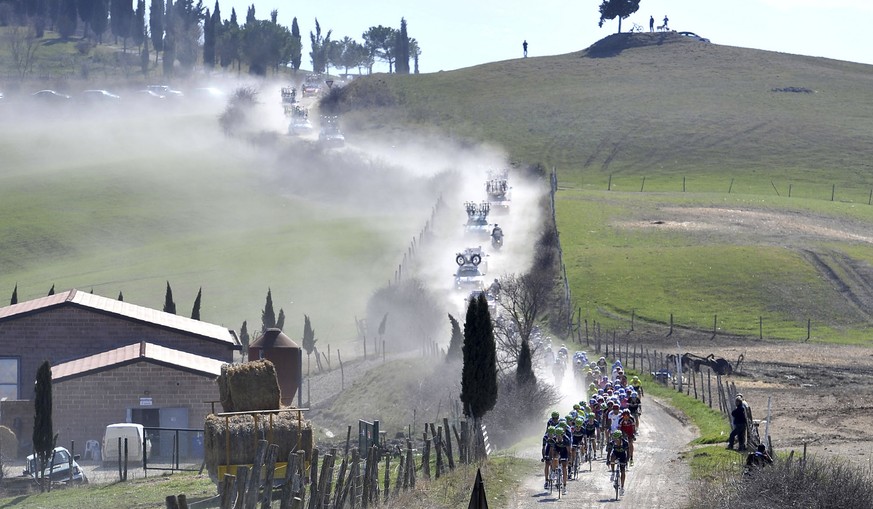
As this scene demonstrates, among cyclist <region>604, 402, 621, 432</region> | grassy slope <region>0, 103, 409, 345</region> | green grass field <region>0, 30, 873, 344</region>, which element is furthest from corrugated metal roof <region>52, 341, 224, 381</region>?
green grass field <region>0, 30, 873, 344</region>

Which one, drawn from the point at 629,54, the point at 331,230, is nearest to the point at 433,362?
the point at 331,230

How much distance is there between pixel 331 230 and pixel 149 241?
13.5 meters

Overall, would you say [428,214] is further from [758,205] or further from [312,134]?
[312,134]

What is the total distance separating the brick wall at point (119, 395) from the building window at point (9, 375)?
197 inches

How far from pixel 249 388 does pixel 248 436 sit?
5.11ft

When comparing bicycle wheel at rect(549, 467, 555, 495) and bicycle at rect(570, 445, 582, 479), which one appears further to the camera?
bicycle at rect(570, 445, 582, 479)

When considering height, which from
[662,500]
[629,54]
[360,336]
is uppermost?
[629,54]

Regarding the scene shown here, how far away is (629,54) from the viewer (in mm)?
192750

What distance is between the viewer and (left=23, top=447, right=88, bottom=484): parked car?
37612mm

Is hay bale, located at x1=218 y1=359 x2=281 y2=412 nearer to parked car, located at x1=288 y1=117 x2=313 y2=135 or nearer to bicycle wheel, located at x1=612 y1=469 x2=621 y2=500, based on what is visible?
bicycle wheel, located at x1=612 y1=469 x2=621 y2=500

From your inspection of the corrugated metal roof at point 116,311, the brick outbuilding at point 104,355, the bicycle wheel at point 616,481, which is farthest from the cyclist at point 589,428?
the corrugated metal roof at point 116,311

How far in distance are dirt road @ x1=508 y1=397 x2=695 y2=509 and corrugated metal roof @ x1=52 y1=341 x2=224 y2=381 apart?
552 inches

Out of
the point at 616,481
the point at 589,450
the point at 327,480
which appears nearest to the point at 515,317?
the point at 589,450

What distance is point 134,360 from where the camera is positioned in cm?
4497
